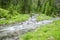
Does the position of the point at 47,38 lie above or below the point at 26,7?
above

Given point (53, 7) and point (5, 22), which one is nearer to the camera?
point (5, 22)

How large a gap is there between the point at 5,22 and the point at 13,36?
4.18 metres

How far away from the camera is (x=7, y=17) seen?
47.3ft

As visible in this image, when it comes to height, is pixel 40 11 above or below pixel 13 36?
below

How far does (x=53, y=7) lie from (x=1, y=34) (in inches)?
540

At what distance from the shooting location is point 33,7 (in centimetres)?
2336

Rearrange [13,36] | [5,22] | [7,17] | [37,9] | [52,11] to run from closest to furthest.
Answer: [13,36], [5,22], [7,17], [52,11], [37,9]

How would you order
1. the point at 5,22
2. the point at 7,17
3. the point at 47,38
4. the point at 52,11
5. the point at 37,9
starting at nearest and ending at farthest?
the point at 47,38 → the point at 5,22 → the point at 7,17 → the point at 52,11 → the point at 37,9

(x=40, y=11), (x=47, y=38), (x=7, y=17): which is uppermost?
(x=47, y=38)

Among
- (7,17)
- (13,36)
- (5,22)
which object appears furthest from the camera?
(7,17)

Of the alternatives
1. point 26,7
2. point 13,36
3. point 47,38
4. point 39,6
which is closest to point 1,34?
point 13,36

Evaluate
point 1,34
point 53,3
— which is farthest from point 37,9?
point 1,34

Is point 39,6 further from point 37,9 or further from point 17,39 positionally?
point 17,39

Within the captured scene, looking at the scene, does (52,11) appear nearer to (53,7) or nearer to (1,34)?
(53,7)
